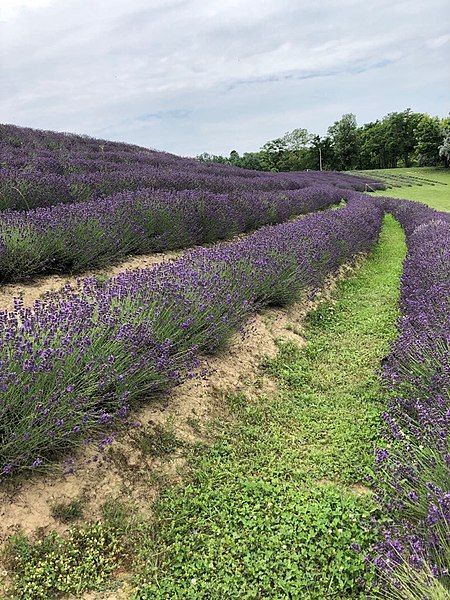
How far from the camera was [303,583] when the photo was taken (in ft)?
6.49

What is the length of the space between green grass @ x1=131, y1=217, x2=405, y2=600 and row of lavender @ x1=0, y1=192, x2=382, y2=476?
21.3 inches

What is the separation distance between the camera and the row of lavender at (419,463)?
163 centimetres

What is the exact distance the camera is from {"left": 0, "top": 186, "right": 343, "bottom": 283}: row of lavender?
14.4ft

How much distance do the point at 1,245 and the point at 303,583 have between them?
352cm

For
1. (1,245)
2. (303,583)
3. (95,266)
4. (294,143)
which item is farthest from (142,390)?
(294,143)

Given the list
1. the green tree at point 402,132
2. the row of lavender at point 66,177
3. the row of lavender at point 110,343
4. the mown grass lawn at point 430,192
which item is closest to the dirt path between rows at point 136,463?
the row of lavender at point 110,343

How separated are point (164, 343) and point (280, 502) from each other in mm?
1097

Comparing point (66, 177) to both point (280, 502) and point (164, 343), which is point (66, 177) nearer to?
point (164, 343)

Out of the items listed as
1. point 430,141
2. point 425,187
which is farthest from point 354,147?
point 425,187

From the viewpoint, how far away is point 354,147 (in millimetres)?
57844

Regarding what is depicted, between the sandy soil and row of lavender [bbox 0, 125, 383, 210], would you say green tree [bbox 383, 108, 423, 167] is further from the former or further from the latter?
the sandy soil

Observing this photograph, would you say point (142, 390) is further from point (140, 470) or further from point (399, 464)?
point (399, 464)

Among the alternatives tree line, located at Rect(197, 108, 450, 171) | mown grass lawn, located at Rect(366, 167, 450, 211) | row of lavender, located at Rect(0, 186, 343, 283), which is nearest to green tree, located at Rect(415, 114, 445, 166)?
tree line, located at Rect(197, 108, 450, 171)

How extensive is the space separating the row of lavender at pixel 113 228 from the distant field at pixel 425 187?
13.8 meters
